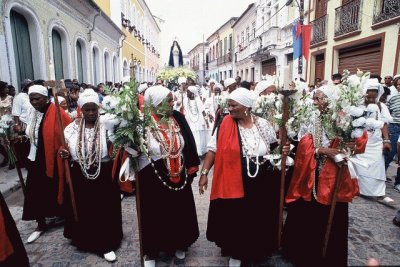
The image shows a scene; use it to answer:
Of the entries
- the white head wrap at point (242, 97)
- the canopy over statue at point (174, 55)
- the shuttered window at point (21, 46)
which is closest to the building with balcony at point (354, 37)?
the white head wrap at point (242, 97)

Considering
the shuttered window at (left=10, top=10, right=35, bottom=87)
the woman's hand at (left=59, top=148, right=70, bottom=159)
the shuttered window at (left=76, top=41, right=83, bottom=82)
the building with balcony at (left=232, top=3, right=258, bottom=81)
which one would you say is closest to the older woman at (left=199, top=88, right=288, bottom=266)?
the woman's hand at (left=59, top=148, right=70, bottom=159)

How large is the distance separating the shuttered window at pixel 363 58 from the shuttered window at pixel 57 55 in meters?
10.9

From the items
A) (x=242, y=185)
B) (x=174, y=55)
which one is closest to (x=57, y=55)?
(x=242, y=185)

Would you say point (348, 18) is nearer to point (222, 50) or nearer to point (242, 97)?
point (242, 97)

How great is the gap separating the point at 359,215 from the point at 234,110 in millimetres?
2859

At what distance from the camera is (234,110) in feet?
9.70

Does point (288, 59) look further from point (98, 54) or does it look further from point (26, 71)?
point (26, 71)

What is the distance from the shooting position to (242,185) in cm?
291

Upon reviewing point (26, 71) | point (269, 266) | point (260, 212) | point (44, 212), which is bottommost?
point (269, 266)

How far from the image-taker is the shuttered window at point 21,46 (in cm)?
775

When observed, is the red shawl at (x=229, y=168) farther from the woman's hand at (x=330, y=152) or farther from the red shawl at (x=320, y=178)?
the woman's hand at (x=330, y=152)

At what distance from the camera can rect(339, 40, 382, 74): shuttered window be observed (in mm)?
10023

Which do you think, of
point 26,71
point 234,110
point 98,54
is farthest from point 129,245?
point 98,54

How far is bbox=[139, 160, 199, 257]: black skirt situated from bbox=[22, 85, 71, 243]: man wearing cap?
4.02ft
